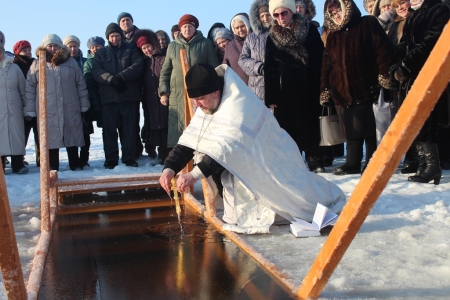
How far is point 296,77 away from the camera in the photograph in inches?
271

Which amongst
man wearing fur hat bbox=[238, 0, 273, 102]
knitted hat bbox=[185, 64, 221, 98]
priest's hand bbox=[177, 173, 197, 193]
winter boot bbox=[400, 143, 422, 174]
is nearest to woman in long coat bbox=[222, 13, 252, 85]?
man wearing fur hat bbox=[238, 0, 273, 102]

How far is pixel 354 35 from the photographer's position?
6383 mm

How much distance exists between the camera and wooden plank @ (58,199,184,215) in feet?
18.4

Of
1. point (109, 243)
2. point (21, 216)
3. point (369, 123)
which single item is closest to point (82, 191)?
point (21, 216)

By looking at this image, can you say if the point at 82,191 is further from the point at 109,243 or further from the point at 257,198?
the point at 257,198

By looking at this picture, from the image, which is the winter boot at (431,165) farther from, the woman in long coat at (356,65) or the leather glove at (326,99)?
the leather glove at (326,99)

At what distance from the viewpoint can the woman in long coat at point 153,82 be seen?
8.48 metres

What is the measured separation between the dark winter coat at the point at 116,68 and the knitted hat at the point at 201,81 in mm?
4137

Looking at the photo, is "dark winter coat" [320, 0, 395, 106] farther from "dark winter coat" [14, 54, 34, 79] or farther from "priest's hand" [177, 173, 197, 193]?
"dark winter coat" [14, 54, 34, 79]

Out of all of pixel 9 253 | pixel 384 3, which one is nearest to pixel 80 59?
pixel 384 3

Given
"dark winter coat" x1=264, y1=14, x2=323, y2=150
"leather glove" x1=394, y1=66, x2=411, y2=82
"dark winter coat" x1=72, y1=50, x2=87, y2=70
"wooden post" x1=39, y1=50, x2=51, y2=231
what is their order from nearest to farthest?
"wooden post" x1=39, y1=50, x2=51, y2=231 < "leather glove" x1=394, y1=66, x2=411, y2=82 < "dark winter coat" x1=264, y1=14, x2=323, y2=150 < "dark winter coat" x1=72, y1=50, x2=87, y2=70

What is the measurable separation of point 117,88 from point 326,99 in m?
3.22

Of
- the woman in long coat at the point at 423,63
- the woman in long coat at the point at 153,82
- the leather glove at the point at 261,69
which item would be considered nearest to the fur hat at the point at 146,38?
the woman in long coat at the point at 153,82

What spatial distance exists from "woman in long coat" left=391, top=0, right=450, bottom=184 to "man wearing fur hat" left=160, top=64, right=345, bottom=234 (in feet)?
5.59
